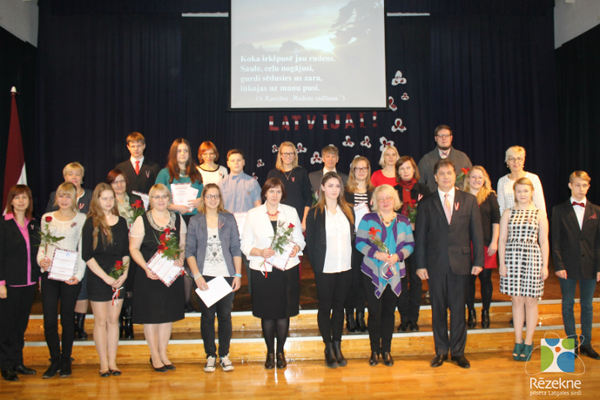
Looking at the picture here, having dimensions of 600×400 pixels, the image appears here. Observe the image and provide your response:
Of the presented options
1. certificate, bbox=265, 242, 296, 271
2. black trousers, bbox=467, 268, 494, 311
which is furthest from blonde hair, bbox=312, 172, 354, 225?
black trousers, bbox=467, 268, 494, 311

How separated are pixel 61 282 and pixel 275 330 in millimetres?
1772

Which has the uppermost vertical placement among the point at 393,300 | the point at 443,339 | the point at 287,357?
the point at 393,300

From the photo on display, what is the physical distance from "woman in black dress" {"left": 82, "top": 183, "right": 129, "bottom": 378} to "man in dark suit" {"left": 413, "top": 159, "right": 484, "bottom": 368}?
2457 millimetres

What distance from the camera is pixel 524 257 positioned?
352 cm

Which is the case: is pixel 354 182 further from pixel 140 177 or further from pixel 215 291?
pixel 140 177

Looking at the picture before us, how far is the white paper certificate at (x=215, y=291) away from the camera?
3.30m

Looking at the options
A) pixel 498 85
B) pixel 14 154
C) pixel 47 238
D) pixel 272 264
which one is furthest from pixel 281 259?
pixel 498 85

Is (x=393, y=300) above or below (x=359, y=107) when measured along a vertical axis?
below

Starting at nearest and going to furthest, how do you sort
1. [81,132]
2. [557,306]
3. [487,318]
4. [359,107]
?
[487,318]
[557,306]
[359,107]
[81,132]

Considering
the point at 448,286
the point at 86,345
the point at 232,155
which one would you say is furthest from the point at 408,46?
the point at 86,345

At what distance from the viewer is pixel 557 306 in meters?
4.39

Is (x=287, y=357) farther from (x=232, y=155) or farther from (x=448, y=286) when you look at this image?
(x=232, y=155)

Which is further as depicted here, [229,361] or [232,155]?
[232,155]

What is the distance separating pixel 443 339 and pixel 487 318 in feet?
2.62
